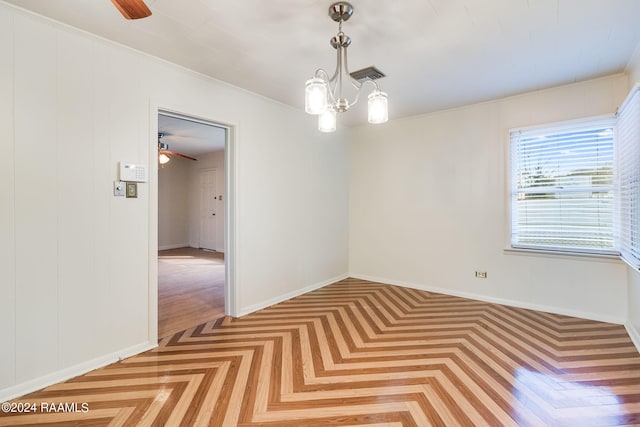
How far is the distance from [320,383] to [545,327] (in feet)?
7.90

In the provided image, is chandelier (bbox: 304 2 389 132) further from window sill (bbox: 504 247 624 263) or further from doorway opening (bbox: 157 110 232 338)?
window sill (bbox: 504 247 624 263)

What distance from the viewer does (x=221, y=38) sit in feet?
7.57

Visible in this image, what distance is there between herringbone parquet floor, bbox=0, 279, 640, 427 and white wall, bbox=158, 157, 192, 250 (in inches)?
232

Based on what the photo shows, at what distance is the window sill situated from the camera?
Answer: 3.08 m

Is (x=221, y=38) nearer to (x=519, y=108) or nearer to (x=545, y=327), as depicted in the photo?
(x=519, y=108)

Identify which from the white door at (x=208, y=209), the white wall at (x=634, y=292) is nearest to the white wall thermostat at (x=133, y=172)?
the white wall at (x=634, y=292)

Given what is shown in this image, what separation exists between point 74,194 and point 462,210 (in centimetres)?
409

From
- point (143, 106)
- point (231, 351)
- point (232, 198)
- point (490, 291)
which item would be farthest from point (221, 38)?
point (490, 291)

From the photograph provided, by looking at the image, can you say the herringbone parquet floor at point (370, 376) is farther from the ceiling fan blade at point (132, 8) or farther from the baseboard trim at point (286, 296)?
the ceiling fan blade at point (132, 8)

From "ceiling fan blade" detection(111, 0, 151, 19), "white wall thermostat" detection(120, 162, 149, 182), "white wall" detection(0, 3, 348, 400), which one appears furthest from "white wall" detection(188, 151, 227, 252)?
"ceiling fan blade" detection(111, 0, 151, 19)

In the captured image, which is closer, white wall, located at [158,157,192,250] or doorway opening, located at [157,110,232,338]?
doorway opening, located at [157,110,232,338]

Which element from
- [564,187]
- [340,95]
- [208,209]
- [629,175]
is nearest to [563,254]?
[564,187]

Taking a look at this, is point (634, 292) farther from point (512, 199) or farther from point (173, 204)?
point (173, 204)

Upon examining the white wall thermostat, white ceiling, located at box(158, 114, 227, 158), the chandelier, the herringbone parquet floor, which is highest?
white ceiling, located at box(158, 114, 227, 158)
